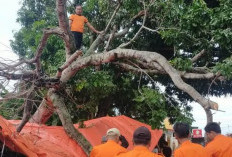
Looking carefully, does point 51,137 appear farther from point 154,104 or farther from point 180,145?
point 180,145

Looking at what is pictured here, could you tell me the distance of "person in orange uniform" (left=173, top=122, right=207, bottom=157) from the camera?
387cm

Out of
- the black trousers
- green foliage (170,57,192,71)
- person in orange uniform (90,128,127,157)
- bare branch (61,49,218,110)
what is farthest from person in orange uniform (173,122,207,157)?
the black trousers

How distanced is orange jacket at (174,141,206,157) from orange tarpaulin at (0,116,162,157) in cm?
246

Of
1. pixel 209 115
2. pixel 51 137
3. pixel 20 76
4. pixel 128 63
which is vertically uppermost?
pixel 128 63

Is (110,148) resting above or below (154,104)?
below

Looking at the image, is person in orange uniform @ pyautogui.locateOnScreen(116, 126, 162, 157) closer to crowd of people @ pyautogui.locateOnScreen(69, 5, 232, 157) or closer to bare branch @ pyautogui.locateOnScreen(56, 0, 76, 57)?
crowd of people @ pyautogui.locateOnScreen(69, 5, 232, 157)

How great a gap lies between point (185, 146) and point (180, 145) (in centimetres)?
11

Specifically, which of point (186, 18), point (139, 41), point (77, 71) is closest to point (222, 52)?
point (186, 18)

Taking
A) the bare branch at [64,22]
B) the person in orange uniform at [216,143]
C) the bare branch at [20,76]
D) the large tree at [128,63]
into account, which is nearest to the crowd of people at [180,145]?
the person in orange uniform at [216,143]

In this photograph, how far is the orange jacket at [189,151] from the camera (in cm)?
386

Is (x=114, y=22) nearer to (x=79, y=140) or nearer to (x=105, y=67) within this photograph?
(x=105, y=67)

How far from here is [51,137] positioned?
700 centimetres

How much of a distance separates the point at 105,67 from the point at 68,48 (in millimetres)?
2366

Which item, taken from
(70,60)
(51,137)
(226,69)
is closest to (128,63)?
(70,60)
